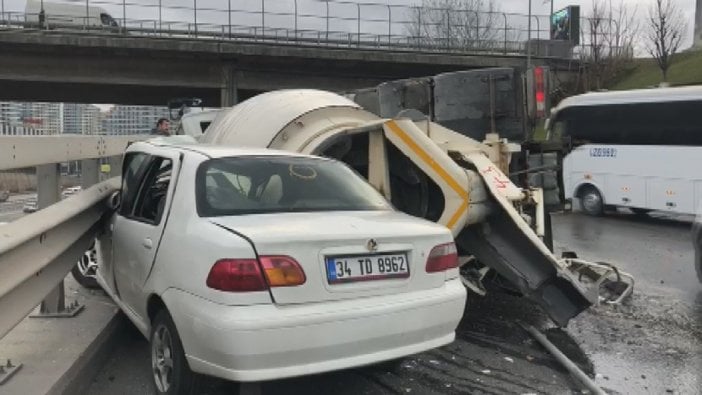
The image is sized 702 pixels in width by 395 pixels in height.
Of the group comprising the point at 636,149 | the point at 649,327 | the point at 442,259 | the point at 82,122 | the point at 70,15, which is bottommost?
the point at 649,327

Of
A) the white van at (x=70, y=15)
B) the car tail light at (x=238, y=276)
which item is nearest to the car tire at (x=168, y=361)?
the car tail light at (x=238, y=276)

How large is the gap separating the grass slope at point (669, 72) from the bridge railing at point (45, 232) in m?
38.8

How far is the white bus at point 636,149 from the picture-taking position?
15.7m

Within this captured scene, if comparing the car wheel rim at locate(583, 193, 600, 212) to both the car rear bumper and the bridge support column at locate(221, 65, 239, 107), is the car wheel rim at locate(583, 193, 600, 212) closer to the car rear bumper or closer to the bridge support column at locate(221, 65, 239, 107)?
the car rear bumper

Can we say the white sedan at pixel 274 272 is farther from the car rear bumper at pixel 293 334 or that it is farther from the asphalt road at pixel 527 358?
the asphalt road at pixel 527 358

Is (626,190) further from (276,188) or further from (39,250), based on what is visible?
(39,250)

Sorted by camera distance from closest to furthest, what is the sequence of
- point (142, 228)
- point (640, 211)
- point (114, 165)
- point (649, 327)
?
point (142, 228) → point (649, 327) → point (114, 165) → point (640, 211)

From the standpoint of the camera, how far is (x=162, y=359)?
13.2 ft

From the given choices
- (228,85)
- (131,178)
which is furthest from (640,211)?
(228,85)

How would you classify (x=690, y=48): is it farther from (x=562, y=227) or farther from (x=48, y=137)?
(x=48, y=137)

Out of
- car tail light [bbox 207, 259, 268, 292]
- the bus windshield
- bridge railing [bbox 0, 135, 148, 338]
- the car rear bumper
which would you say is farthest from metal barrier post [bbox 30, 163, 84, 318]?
the bus windshield

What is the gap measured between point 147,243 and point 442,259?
1.86 meters

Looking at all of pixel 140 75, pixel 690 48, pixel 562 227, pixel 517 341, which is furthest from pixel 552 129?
pixel 690 48

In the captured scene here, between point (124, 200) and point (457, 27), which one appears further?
point (457, 27)
